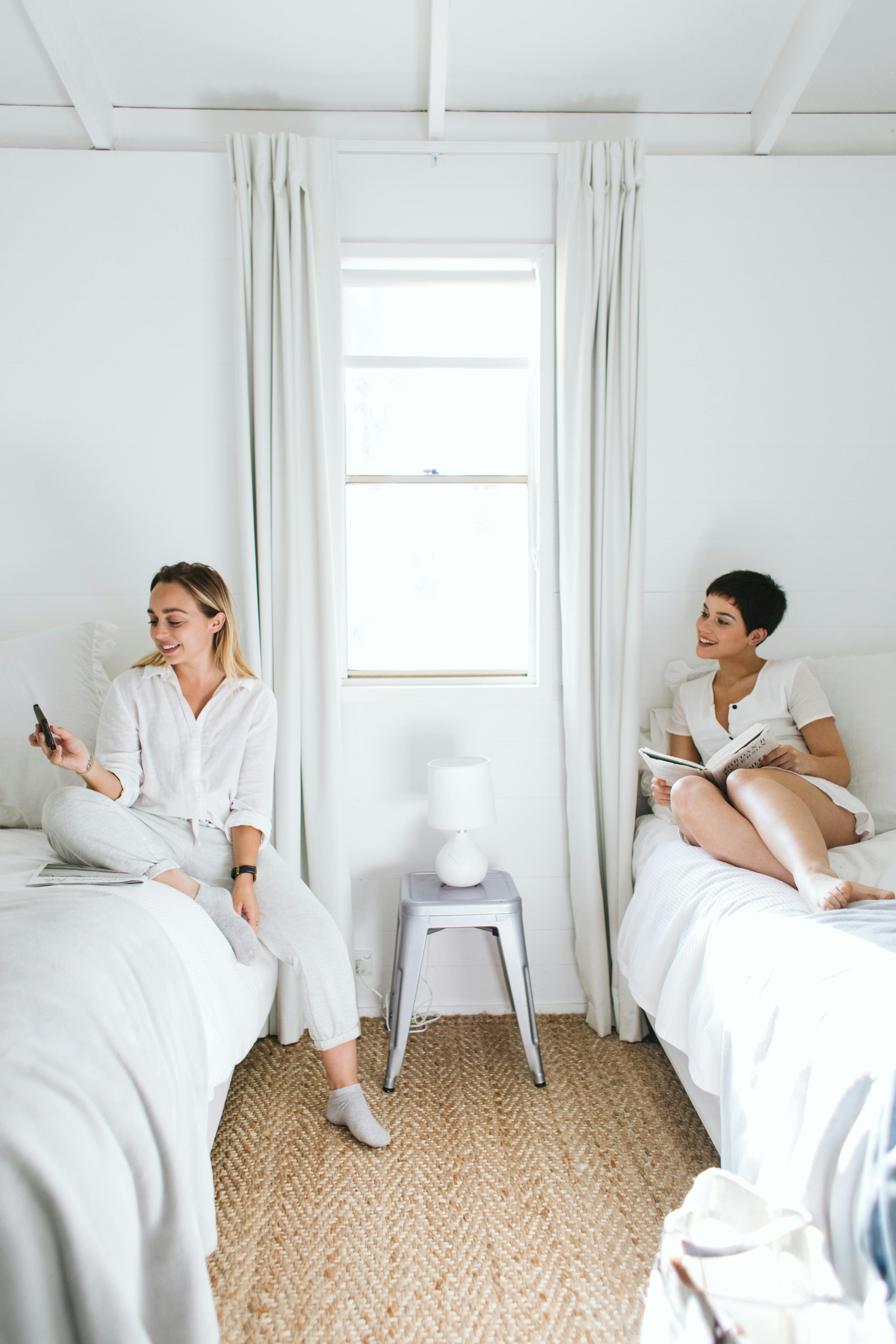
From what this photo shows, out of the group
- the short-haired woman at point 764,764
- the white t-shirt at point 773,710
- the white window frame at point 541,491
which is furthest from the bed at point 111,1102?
the white t-shirt at point 773,710

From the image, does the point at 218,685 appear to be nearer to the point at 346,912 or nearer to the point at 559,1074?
the point at 346,912

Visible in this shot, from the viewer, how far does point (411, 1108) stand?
185cm

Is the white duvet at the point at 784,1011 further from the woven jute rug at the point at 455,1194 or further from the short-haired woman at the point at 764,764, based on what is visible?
the woven jute rug at the point at 455,1194

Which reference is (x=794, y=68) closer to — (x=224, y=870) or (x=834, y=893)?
(x=834, y=893)

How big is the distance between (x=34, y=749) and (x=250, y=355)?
127cm

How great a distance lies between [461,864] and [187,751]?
782 millimetres

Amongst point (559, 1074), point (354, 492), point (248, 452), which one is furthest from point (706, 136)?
point (559, 1074)

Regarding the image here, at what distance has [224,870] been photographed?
1811 millimetres

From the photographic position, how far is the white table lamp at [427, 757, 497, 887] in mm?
2020

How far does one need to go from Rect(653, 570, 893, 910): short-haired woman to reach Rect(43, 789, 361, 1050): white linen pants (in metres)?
0.93

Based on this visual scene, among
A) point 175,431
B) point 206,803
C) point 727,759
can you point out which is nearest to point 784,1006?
point 727,759

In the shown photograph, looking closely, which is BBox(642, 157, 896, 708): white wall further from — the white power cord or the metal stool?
the white power cord

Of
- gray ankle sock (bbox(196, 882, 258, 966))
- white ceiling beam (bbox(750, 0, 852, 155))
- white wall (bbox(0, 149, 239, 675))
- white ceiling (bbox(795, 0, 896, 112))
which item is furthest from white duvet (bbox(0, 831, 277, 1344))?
white ceiling (bbox(795, 0, 896, 112))

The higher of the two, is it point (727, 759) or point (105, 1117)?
point (727, 759)
